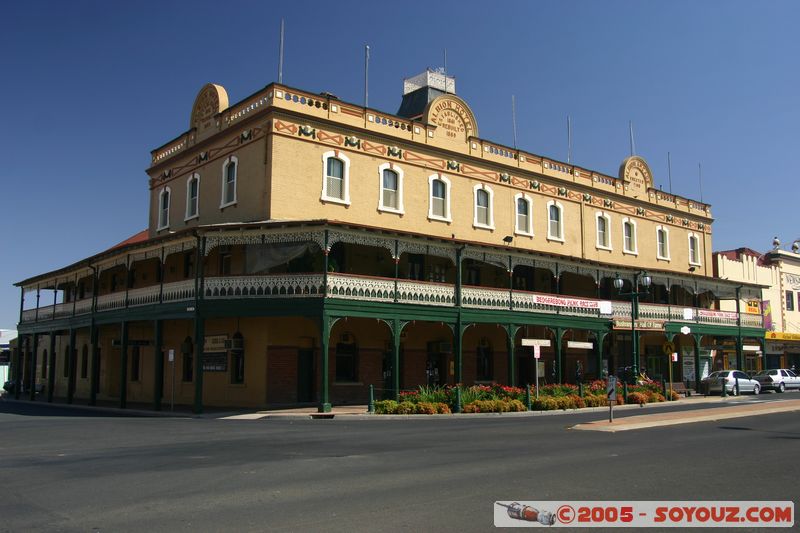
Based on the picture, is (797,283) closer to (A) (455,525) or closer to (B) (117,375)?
(B) (117,375)

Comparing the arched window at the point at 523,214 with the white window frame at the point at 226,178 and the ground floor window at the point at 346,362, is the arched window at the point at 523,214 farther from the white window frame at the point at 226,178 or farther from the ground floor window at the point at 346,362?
the white window frame at the point at 226,178

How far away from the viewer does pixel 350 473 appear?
1109cm

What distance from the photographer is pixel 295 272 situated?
26578mm

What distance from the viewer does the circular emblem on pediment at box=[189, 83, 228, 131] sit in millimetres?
30922

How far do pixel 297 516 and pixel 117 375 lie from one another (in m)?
30.3

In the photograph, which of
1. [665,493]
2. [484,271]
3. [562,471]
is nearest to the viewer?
[665,493]

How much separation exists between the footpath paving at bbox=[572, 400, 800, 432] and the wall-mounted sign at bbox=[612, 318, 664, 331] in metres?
8.64

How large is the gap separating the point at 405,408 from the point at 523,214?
14784 millimetres

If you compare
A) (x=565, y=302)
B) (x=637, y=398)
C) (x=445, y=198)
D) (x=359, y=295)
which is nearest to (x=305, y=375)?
(x=359, y=295)

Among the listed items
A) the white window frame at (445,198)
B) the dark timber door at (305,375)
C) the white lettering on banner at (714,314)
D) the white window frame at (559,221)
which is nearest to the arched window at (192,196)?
the dark timber door at (305,375)

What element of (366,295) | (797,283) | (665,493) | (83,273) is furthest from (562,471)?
(797,283)

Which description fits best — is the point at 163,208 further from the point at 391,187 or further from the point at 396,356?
the point at 396,356

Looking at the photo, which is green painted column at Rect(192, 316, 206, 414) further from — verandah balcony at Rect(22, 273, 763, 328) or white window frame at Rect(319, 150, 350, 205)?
white window frame at Rect(319, 150, 350, 205)

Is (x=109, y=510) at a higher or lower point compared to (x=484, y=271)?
lower
